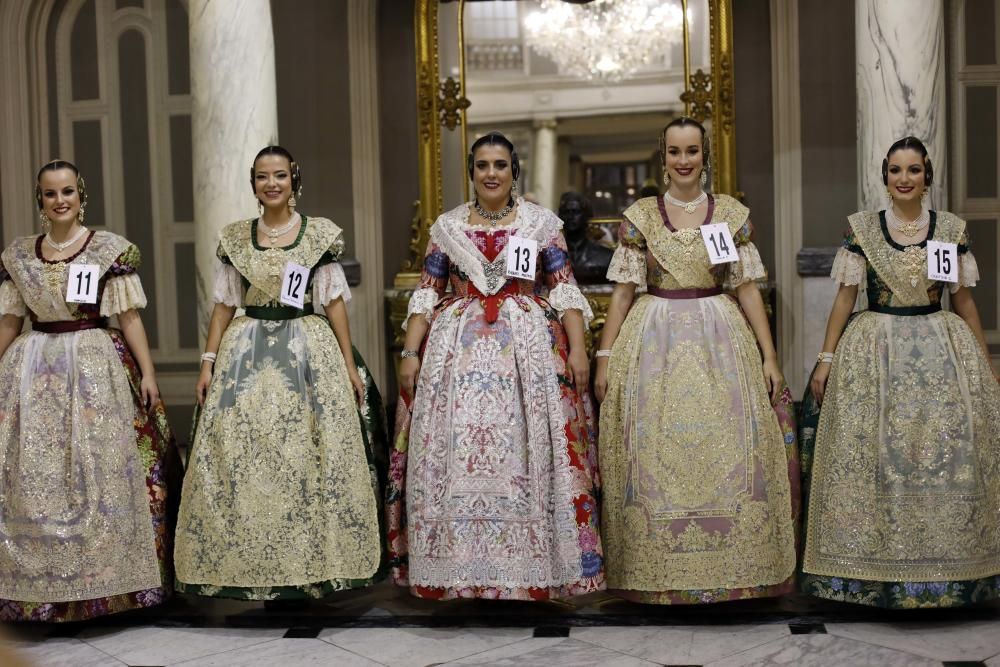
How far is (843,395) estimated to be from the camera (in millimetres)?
3771

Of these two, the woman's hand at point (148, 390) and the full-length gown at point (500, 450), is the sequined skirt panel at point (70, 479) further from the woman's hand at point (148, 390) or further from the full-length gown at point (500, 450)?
the full-length gown at point (500, 450)

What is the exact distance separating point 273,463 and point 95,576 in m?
0.66

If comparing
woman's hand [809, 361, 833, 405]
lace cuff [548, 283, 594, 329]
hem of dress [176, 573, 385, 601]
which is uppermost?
lace cuff [548, 283, 594, 329]

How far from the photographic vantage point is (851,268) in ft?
12.7

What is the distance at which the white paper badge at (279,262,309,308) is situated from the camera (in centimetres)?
387

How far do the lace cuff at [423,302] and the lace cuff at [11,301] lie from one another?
1.30 m

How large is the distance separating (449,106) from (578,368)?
329 centimetres

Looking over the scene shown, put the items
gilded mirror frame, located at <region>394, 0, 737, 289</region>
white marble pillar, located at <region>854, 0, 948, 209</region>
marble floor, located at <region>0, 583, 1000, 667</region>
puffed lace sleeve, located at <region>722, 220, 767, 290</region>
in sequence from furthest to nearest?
gilded mirror frame, located at <region>394, 0, 737, 289</region>
white marble pillar, located at <region>854, 0, 948, 209</region>
puffed lace sleeve, located at <region>722, 220, 767, 290</region>
marble floor, located at <region>0, 583, 1000, 667</region>

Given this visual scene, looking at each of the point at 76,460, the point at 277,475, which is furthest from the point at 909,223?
the point at 76,460

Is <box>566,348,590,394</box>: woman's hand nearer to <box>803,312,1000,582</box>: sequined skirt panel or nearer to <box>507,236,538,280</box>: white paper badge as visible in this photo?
<box>507,236,538,280</box>: white paper badge

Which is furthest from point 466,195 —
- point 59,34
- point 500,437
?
point 500,437

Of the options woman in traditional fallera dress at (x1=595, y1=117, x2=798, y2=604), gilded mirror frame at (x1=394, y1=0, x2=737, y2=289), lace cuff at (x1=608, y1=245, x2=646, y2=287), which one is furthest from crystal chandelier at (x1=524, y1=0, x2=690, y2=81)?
lace cuff at (x1=608, y1=245, x2=646, y2=287)

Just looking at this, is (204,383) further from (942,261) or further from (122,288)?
(942,261)

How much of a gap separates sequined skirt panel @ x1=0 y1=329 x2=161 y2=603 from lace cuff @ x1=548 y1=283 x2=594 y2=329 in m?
1.43
